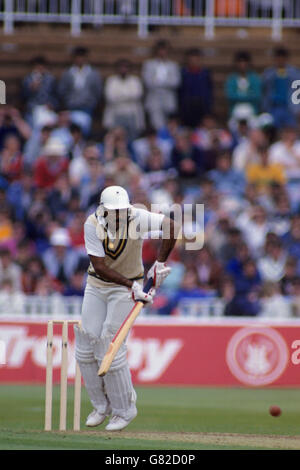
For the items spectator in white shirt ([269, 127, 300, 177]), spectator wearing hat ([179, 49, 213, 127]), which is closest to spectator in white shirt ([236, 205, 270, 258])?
spectator in white shirt ([269, 127, 300, 177])

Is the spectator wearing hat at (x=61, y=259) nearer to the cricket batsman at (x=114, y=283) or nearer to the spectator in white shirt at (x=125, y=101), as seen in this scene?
the spectator in white shirt at (x=125, y=101)

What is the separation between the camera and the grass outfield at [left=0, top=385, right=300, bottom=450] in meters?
9.05

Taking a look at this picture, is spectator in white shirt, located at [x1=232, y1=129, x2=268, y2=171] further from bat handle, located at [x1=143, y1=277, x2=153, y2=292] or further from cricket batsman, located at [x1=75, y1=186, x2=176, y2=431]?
bat handle, located at [x1=143, y1=277, x2=153, y2=292]

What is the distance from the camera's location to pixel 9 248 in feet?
53.3

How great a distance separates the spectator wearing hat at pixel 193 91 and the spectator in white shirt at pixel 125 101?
0.68 meters

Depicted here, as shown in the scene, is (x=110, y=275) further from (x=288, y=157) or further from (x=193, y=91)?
(x=193, y=91)

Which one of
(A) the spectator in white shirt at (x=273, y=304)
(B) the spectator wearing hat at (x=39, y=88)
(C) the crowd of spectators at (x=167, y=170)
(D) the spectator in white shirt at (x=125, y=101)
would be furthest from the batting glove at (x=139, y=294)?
(B) the spectator wearing hat at (x=39, y=88)

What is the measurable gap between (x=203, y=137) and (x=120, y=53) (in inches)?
118

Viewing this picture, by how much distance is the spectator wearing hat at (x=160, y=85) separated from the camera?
60.0ft

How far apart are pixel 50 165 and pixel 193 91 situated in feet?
8.88

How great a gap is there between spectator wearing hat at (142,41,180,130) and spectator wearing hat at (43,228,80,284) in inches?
129

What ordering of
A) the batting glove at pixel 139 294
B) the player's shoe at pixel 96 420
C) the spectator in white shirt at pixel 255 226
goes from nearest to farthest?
the batting glove at pixel 139 294 → the player's shoe at pixel 96 420 → the spectator in white shirt at pixel 255 226
